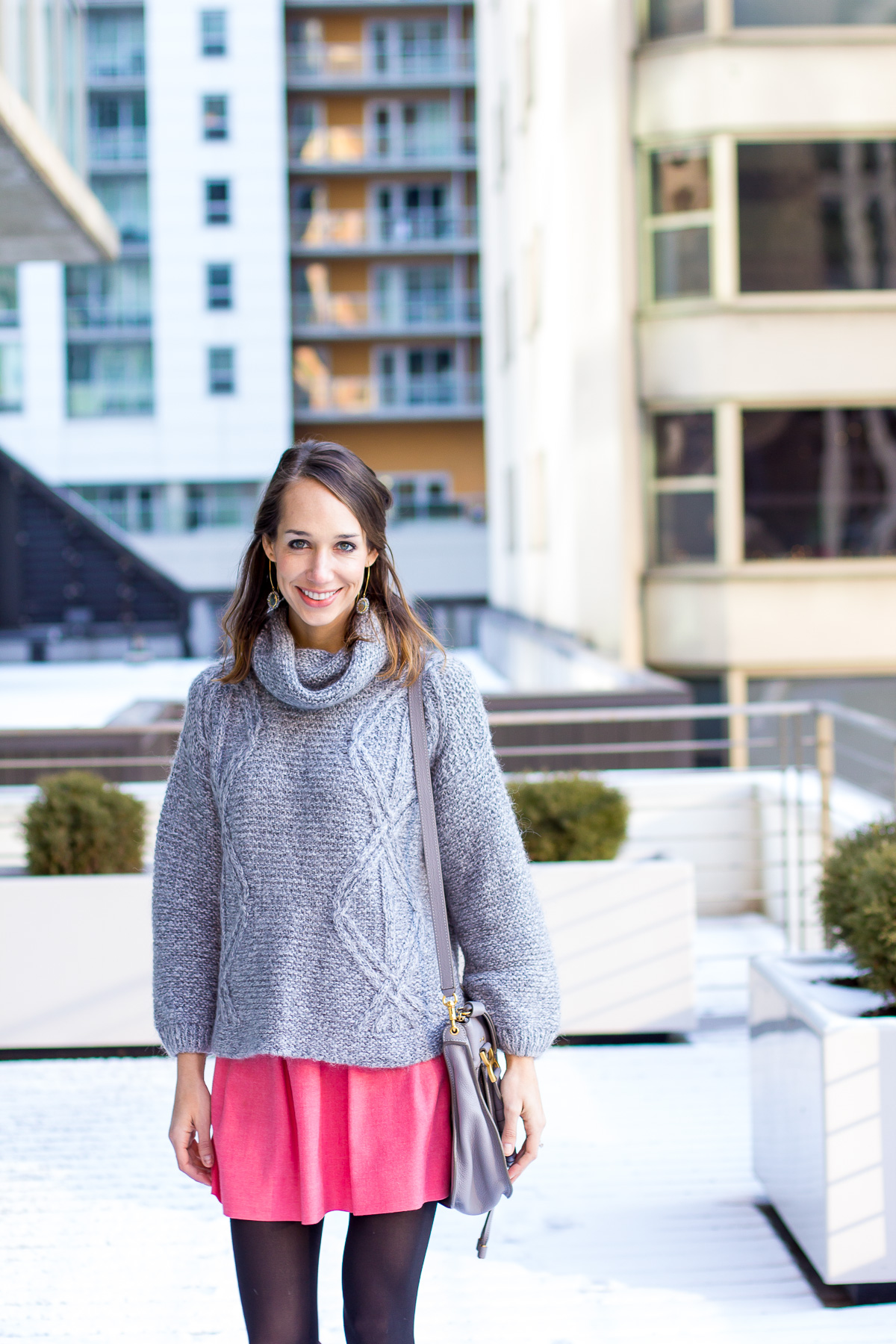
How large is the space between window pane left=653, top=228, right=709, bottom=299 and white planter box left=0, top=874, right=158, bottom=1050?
977cm

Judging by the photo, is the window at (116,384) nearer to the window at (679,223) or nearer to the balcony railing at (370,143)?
the balcony railing at (370,143)

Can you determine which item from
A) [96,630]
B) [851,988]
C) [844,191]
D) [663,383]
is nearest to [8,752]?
[851,988]

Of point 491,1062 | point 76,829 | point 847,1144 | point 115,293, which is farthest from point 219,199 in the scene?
point 491,1062

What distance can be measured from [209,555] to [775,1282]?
35238 millimetres

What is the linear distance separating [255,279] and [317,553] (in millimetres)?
38076

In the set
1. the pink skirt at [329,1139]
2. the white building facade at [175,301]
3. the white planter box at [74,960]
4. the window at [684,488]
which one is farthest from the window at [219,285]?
the pink skirt at [329,1139]

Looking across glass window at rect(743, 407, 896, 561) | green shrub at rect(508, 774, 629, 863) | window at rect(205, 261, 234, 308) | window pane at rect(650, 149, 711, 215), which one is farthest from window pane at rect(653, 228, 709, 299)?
window at rect(205, 261, 234, 308)

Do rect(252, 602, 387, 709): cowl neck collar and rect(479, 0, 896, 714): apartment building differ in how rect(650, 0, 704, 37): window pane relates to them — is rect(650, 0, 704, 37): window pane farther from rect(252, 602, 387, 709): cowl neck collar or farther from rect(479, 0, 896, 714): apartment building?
rect(252, 602, 387, 709): cowl neck collar

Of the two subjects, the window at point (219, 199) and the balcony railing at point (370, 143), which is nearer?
the window at point (219, 199)

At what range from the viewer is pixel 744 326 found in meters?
12.8

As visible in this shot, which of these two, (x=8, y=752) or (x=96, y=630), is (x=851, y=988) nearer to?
(x=8, y=752)

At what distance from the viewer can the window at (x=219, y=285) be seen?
38156mm

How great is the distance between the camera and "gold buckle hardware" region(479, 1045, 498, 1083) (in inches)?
73.4

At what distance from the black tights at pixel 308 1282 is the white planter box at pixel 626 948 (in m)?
3.15
